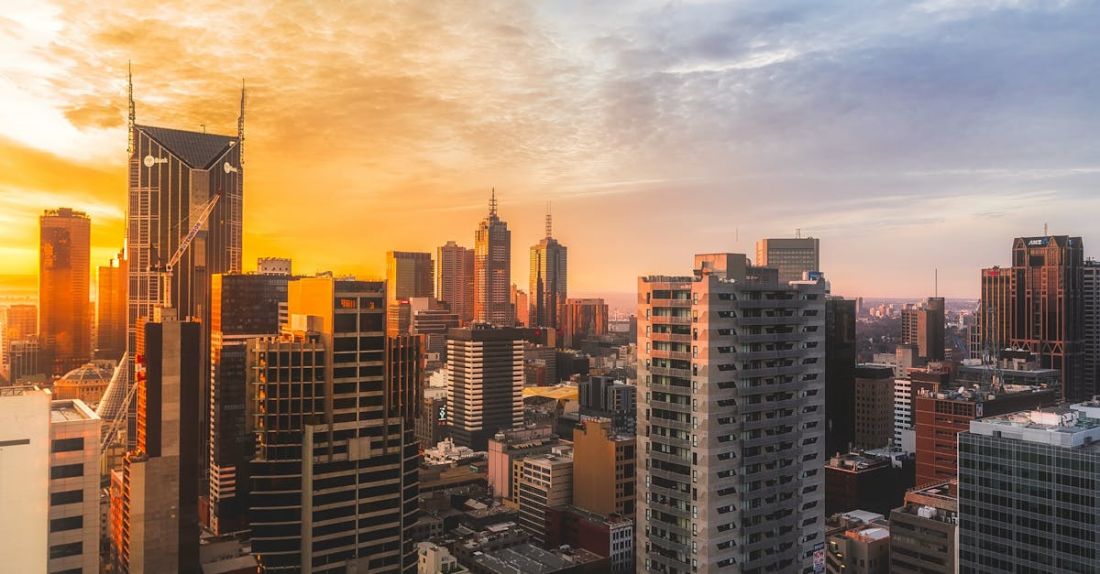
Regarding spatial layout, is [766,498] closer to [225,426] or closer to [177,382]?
[177,382]

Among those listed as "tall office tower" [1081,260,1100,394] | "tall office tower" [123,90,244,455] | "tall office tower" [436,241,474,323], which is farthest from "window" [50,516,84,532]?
"tall office tower" [436,241,474,323]

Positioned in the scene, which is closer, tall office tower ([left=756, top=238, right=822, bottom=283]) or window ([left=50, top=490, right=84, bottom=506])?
window ([left=50, top=490, right=84, bottom=506])

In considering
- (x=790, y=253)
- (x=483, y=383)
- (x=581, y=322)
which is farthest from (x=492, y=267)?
(x=790, y=253)

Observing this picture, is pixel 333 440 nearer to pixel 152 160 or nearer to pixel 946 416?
pixel 946 416

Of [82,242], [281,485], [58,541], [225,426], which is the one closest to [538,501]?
[225,426]

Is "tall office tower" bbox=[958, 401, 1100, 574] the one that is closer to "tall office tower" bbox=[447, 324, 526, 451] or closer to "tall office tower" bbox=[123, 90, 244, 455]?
"tall office tower" bbox=[447, 324, 526, 451]

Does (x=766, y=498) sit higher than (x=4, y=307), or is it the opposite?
(x=4, y=307)

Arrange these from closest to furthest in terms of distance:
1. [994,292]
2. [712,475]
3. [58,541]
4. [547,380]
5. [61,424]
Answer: [58,541]
[61,424]
[712,475]
[994,292]
[547,380]
